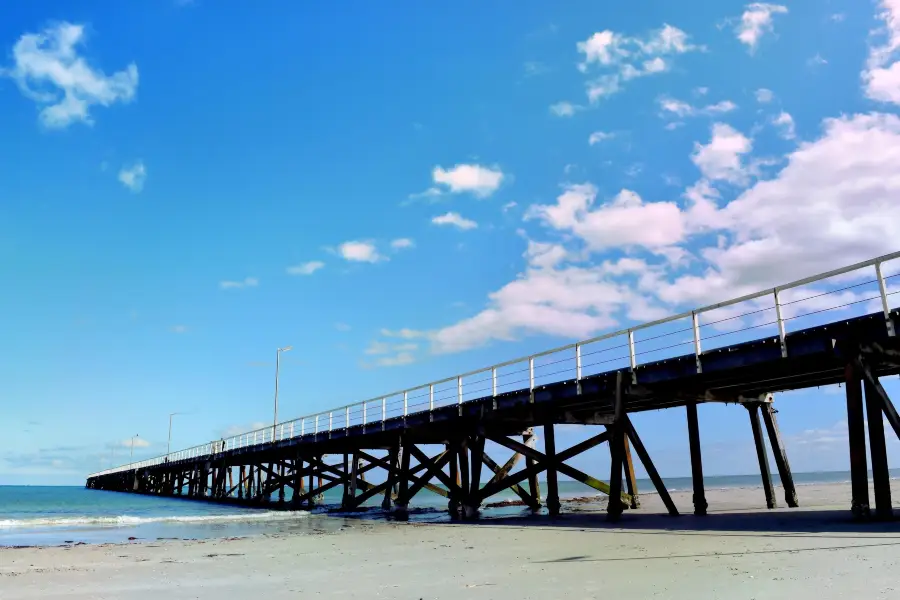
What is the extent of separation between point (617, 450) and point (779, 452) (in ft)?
20.7

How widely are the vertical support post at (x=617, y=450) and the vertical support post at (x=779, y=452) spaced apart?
224 inches

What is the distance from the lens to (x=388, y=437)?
28.1 meters

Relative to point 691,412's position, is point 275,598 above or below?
below

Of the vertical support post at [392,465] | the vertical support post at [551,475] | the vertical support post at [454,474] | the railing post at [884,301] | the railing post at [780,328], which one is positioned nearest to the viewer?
the railing post at [884,301]

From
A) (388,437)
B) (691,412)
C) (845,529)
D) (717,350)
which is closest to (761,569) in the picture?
(845,529)

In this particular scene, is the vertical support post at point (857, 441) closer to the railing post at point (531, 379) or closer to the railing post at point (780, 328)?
the railing post at point (780, 328)

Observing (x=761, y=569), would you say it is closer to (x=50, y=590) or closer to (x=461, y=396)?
(x=50, y=590)

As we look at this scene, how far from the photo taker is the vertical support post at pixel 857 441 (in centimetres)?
1231

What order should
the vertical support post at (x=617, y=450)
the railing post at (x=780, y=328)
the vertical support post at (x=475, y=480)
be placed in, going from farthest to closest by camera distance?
the vertical support post at (x=475, y=480) < the vertical support post at (x=617, y=450) < the railing post at (x=780, y=328)

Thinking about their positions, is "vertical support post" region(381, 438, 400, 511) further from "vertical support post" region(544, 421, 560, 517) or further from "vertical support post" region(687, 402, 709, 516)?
"vertical support post" region(687, 402, 709, 516)

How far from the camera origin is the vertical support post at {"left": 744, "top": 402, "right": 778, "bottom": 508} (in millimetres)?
19828

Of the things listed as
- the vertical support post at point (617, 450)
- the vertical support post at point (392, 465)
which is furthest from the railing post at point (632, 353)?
the vertical support post at point (392, 465)

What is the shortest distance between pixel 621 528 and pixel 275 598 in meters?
9.23

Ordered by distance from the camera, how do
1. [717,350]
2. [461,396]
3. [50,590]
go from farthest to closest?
[461,396]
[717,350]
[50,590]
